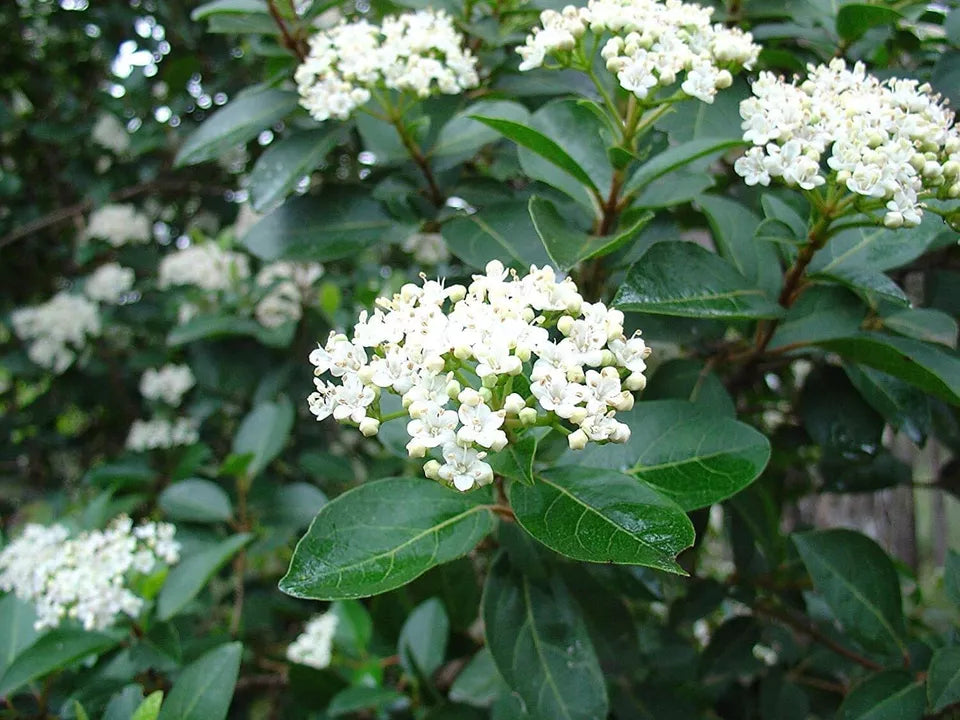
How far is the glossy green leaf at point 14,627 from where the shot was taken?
5.21ft

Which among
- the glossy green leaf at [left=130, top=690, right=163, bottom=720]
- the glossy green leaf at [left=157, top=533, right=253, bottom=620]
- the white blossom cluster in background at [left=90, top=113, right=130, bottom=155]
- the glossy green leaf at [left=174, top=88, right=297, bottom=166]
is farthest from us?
the white blossom cluster in background at [left=90, top=113, right=130, bottom=155]

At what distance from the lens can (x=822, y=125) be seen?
113 centimetres

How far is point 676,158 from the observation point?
1214mm

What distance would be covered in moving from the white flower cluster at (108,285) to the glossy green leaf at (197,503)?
1195 millimetres

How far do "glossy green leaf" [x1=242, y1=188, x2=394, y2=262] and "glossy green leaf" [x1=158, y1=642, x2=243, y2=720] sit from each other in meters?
0.74

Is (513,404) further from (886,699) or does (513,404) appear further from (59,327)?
(59,327)

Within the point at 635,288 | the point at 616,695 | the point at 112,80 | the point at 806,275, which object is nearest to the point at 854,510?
the point at 616,695

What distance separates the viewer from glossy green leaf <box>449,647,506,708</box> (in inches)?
66.2

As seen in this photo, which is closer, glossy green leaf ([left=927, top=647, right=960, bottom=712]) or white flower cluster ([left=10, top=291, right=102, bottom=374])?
glossy green leaf ([left=927, top=647, right=960, bottom=712])

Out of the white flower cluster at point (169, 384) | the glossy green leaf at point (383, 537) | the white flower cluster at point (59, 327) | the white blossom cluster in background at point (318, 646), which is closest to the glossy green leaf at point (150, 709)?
the glossy green leaf at point (383, 537)

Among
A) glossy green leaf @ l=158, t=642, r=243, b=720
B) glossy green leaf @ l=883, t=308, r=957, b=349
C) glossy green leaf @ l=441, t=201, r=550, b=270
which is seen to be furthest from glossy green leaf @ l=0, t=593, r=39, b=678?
glossy green leaf @ l=883, t=308, r=957, b=349

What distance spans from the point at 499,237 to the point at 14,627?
1.25 m

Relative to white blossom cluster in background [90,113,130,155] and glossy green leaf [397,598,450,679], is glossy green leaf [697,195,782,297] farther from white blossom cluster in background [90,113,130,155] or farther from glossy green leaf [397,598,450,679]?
white blossom cluster in background [90,113,130,155]

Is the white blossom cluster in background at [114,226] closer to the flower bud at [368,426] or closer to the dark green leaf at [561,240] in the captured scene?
the dark green leaf at [561,240]
